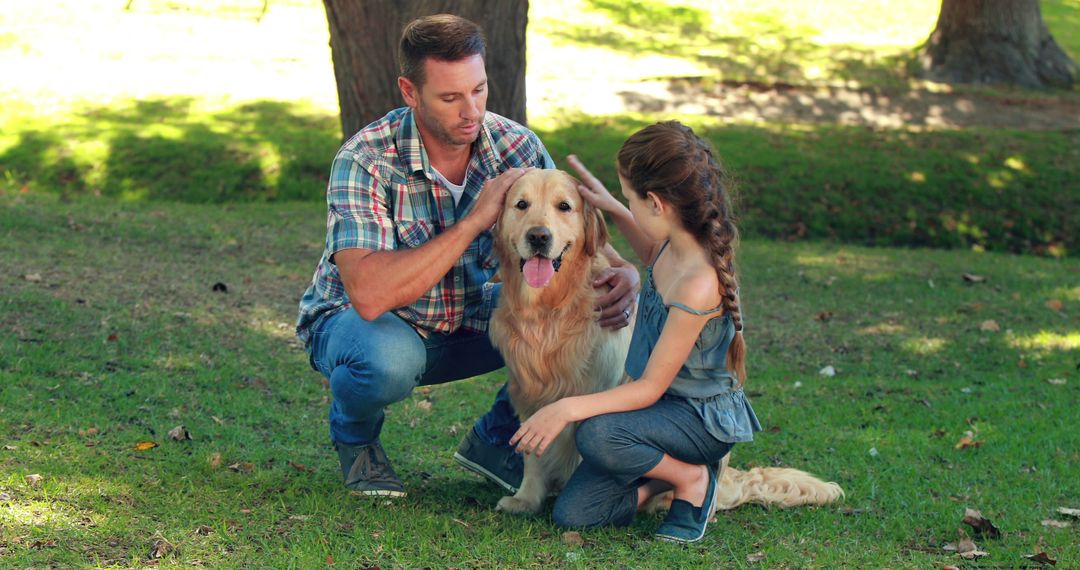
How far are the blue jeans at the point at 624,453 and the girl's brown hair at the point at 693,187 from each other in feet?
1.12

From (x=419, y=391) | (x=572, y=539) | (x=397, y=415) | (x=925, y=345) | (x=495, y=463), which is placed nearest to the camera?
(x=572, y=539)

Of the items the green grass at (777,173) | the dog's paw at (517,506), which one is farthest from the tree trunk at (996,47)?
the dog's paw at (517,506)

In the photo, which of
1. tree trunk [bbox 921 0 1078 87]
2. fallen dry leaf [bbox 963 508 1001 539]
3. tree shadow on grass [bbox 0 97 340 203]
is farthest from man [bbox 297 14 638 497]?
tree trunk [bbox 921 0 1078 87]

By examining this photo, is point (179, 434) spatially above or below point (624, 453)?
below

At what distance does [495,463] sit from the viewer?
4.61 m

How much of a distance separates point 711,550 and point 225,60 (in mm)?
12710

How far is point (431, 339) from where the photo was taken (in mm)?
4520

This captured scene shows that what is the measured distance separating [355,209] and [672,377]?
138 centimetres

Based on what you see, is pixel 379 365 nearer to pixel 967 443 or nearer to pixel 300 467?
pixel 300 467

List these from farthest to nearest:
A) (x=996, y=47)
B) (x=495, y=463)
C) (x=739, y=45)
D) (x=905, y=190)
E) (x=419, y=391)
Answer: (x=739, y=45), (x=996, y=47), (x=905, y=190), (x=419, y=391), (x=495, y=463)

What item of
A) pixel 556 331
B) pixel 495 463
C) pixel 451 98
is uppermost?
pixel 451 98

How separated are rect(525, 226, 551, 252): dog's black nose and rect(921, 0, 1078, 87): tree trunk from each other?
13.3 meters

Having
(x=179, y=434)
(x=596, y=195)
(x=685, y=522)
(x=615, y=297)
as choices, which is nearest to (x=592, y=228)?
(x=596, y=195)

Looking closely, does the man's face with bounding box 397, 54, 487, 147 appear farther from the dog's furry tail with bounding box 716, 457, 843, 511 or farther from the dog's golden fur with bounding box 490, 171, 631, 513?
the dog's furry tail with bounding box 716, 457, 843, 511
